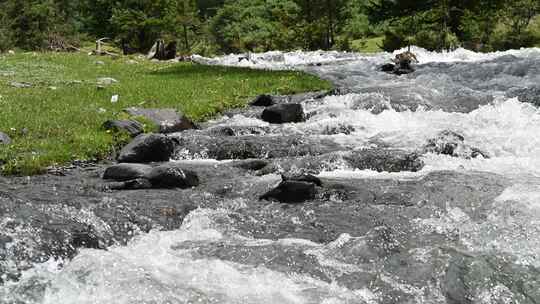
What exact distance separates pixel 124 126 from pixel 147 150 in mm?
2616

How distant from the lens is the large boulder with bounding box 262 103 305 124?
19.5 m

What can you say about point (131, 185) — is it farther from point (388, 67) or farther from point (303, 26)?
point (303, 26)

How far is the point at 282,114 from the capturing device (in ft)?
64.0

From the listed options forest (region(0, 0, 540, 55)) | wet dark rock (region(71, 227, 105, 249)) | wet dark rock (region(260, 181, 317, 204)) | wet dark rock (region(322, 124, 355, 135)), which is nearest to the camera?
wet dark rock (region(71, 227, 105, 249))

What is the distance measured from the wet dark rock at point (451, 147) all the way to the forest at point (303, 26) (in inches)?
1575

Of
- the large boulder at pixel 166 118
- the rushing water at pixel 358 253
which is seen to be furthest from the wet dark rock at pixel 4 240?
the large boulder at pixel 166 118

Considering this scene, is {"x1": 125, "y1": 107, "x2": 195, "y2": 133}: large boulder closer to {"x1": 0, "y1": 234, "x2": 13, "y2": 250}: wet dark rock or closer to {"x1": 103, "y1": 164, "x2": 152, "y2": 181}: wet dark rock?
{"x1": 103, "y1": 164, "x2": 152, "y2": 181}: wet dark rock

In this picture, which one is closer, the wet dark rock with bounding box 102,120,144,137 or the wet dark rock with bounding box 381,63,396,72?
the wet dark rock with bounding box 102,120,144,137

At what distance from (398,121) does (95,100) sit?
10.2 meters

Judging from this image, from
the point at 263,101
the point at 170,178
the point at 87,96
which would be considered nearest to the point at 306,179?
the point at 170,178

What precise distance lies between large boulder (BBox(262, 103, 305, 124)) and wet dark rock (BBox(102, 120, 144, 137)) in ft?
14.5

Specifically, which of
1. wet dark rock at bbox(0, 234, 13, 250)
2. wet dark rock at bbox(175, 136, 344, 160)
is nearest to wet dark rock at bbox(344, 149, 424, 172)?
wet dark rock at bbox(175, 136, 344, 160)

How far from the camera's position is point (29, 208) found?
351 inches

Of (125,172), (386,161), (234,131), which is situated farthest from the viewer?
(234,131)
